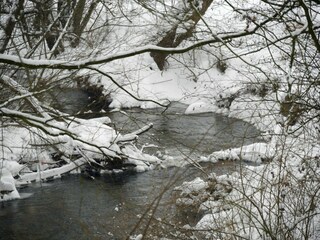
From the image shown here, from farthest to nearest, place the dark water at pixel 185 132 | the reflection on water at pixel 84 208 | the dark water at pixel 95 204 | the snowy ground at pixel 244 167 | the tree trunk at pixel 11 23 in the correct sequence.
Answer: the dark water at pixel 185 132 < the reflection on water at pixel 84 208 < the dark water at pixel 95 204 < the tree trunk at pixel 11 23 < the snowy ground at pixel 244 167

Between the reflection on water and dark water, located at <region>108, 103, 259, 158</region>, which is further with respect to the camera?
dark water, located at <region>108, 103, 259, 158</region>

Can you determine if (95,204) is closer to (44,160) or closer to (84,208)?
(84,208)

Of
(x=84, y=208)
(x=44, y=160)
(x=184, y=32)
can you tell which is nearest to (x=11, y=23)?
(x=184, y=32)

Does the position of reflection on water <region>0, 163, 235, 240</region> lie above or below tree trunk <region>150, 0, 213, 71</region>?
below

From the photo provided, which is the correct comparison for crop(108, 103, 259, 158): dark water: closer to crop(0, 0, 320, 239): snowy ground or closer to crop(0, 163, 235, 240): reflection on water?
crop(0, 0, 320, 239): snowy ground

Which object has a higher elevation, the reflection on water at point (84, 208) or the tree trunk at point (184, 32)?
the tree trunk at point (184, 32)

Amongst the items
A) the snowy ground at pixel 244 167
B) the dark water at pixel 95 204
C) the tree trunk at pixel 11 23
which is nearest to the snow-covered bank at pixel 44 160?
the snowy ground at pixel 244 167

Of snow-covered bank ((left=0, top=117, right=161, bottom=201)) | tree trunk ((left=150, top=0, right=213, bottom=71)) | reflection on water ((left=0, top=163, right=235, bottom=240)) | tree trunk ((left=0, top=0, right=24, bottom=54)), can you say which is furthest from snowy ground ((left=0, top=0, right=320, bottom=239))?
tree trunk ((left=0, top=0, right=24, bottom=54))

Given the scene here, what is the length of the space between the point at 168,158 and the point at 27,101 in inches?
180

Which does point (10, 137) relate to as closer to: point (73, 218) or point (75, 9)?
point (73, 218)

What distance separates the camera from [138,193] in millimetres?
7590

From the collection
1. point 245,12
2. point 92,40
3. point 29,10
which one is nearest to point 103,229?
point 92,40

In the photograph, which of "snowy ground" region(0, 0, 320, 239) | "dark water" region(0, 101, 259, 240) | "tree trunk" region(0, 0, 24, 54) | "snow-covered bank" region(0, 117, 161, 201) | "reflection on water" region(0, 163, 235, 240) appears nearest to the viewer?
"snowy ground" region(0, 0, 320, 239)

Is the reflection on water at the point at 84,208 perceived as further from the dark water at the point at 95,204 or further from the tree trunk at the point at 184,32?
the tree trunk at the point at 184,32
